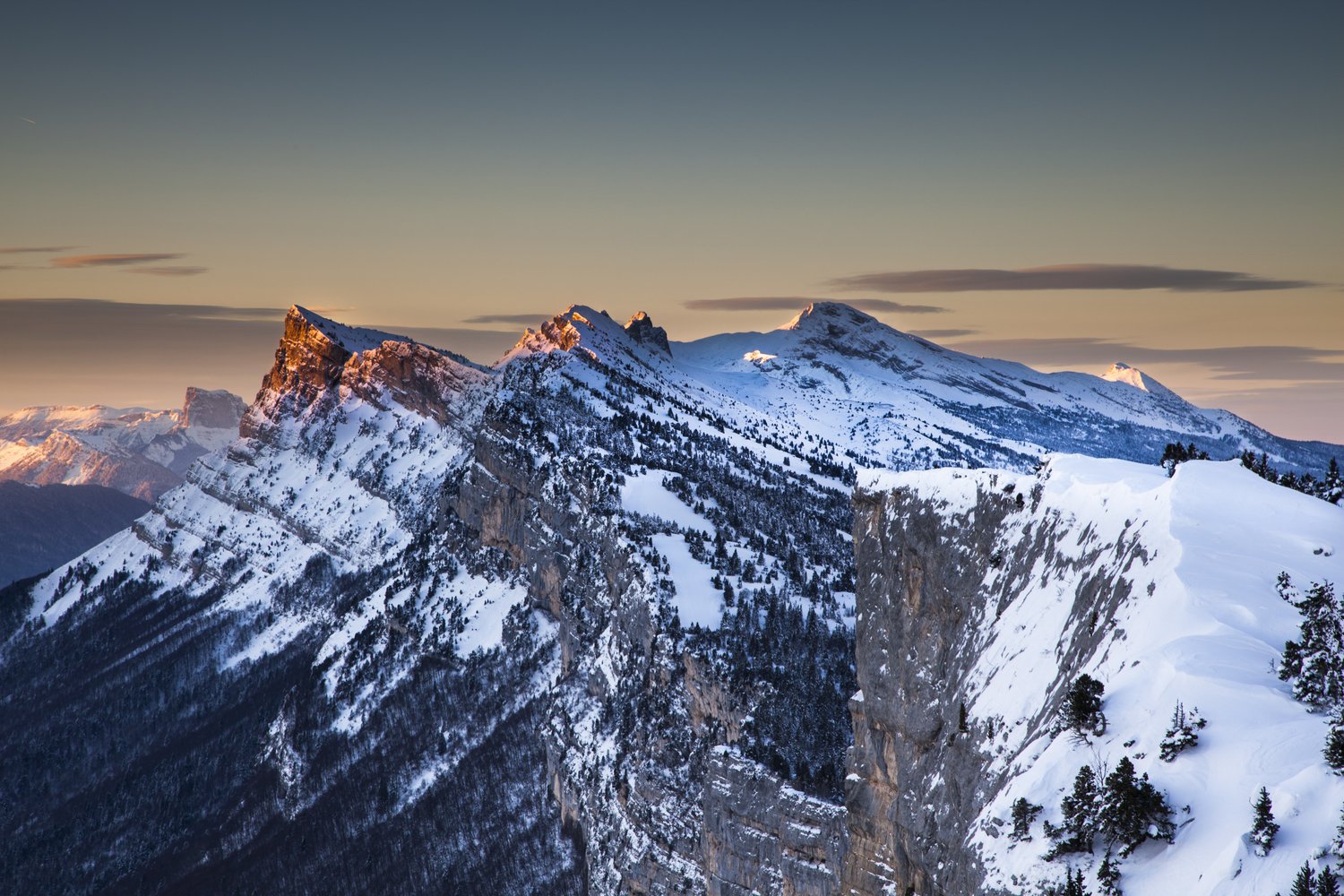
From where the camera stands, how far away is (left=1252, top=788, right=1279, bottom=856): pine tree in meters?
40.7

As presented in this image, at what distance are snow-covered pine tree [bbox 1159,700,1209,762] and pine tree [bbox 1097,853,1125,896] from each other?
12.9 ft

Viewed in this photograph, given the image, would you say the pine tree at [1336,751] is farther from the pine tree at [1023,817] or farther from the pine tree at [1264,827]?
the pine tree at [1023,817]

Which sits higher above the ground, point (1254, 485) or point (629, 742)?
point (1254, 485)

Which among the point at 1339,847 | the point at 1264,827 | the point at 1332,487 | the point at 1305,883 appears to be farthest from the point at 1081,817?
the point at 1332,487


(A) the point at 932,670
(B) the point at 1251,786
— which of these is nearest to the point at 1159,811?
(B) the point at 1251,786

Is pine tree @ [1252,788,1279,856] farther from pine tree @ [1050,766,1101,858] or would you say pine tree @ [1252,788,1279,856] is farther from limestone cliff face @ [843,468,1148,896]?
limestone cliff face @ [843,468,1148,896]

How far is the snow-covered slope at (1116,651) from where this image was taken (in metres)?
43.8

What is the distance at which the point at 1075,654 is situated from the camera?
56.8m

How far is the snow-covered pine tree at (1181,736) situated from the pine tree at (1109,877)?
3917 millimetres

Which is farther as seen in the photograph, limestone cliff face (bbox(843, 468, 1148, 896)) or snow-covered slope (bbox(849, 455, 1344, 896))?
limestone cliff face (bbox(843, 468, 1148, 896))

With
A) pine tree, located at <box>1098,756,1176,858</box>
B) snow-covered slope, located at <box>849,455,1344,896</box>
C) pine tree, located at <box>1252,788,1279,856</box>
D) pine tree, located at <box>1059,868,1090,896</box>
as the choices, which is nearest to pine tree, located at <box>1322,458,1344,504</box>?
snow-covered slope, located at <box>849,455,1344,896</box>

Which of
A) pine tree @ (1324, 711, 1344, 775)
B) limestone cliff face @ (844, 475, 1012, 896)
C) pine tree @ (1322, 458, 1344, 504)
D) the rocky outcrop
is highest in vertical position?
pine tree @ (1322, 458, 1344, 504)

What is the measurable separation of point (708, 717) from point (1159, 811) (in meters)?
137

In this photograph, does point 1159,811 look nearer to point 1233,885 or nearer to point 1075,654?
point 1233,885
